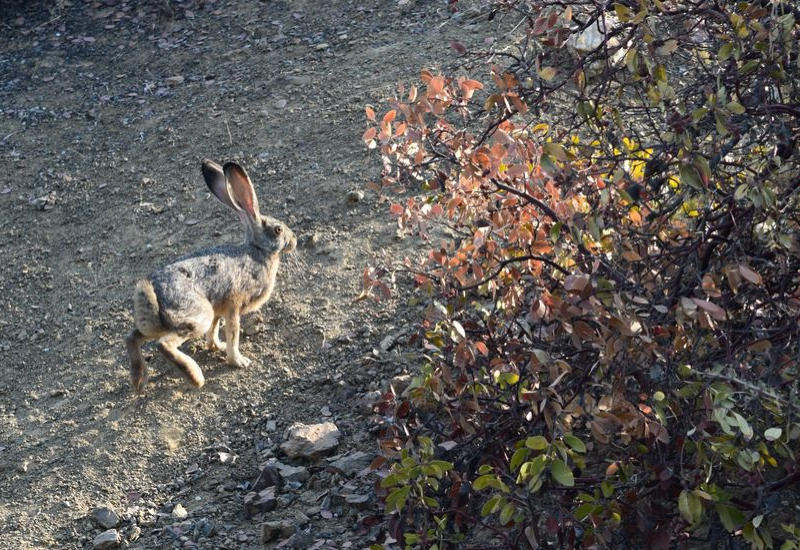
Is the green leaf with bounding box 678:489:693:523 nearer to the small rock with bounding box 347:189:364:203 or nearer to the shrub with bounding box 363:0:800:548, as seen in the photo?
the shrub with bounding box 363:0:800:548

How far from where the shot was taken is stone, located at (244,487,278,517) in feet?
19.0

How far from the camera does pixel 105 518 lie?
5.95m

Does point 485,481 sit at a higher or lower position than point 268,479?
higher

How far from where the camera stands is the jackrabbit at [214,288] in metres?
6.72

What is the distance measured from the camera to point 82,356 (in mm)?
7125

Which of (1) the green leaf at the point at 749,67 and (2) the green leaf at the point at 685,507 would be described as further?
(1) the green leaf at the point at 749,67

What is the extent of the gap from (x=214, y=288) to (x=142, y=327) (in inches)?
21.8

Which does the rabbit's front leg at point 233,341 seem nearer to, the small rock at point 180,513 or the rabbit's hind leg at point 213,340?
the rabbit's hind leg at point 213,340

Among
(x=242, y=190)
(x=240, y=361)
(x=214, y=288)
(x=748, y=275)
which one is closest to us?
(x=748, y=275)

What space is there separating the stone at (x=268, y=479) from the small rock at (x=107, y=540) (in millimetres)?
764

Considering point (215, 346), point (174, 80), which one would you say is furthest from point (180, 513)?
point (174, 80)

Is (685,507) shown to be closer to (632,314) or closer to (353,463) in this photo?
(632,314)

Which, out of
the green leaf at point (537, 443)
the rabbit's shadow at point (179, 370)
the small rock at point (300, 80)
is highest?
the green leaf at point (537, 443)

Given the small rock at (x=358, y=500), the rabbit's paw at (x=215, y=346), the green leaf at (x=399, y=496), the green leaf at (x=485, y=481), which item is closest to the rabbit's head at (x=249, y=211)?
the rabbit's paw at (x=215, y=346)
